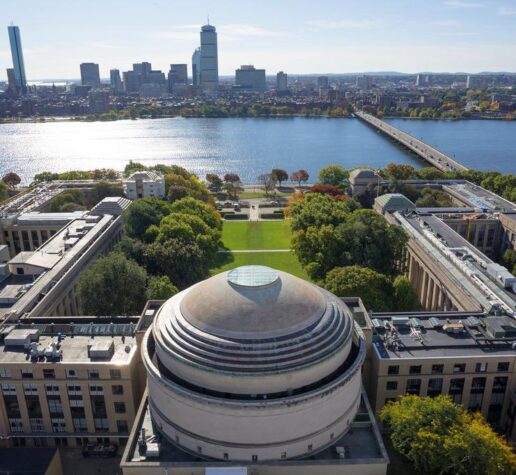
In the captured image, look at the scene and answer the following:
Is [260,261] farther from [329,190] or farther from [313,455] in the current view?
[313,455]

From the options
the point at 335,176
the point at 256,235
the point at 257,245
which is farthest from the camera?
the point at 335,176

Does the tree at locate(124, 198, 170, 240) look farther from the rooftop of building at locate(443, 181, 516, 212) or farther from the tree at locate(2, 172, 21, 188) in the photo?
the tree at locate(2, 172, 21, 188)

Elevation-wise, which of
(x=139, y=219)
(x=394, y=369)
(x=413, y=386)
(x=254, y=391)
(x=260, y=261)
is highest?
(x=254, y=391)

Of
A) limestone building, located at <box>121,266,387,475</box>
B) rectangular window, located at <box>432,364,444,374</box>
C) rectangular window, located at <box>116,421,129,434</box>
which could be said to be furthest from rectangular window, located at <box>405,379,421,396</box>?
rectangular window, located at <box>116,421,129,434</box>

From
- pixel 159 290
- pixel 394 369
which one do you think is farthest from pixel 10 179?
pixel 394 369

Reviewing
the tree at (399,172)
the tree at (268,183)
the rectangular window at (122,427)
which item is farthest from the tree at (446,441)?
the tree at (268,183)

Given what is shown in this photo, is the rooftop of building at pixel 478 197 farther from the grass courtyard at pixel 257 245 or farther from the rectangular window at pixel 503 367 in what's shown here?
the rectangular window at pixel 503 367

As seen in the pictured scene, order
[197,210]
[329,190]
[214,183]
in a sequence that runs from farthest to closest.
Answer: [214,183]
[329,190]
[197,210]
